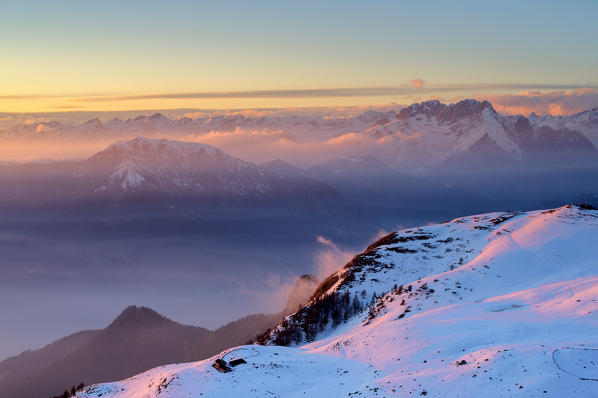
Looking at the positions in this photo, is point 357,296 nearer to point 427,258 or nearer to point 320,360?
point 427,258

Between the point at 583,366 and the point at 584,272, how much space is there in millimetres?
78021

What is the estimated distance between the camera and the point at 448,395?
4922 centimetres

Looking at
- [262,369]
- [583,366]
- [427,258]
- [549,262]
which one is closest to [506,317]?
[583,366]

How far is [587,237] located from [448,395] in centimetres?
11291

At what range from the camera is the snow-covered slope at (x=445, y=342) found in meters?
51.1

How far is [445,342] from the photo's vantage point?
66.6 metres

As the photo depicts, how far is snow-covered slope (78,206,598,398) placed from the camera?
5109 centimetres

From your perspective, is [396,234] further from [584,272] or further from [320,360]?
[320,360]

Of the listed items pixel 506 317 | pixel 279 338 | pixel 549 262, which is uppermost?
pixel 506 317

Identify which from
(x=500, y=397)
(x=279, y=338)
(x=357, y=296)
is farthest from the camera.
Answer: (x=357, y=296)

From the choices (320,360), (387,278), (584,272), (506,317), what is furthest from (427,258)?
(320,360)

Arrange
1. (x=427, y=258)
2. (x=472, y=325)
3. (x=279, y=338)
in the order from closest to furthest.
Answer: (x=472, y=325) < (x=279, y=338) < (x=427, y=258)

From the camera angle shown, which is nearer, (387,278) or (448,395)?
(448,395)

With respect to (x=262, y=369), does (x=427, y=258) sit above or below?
below
